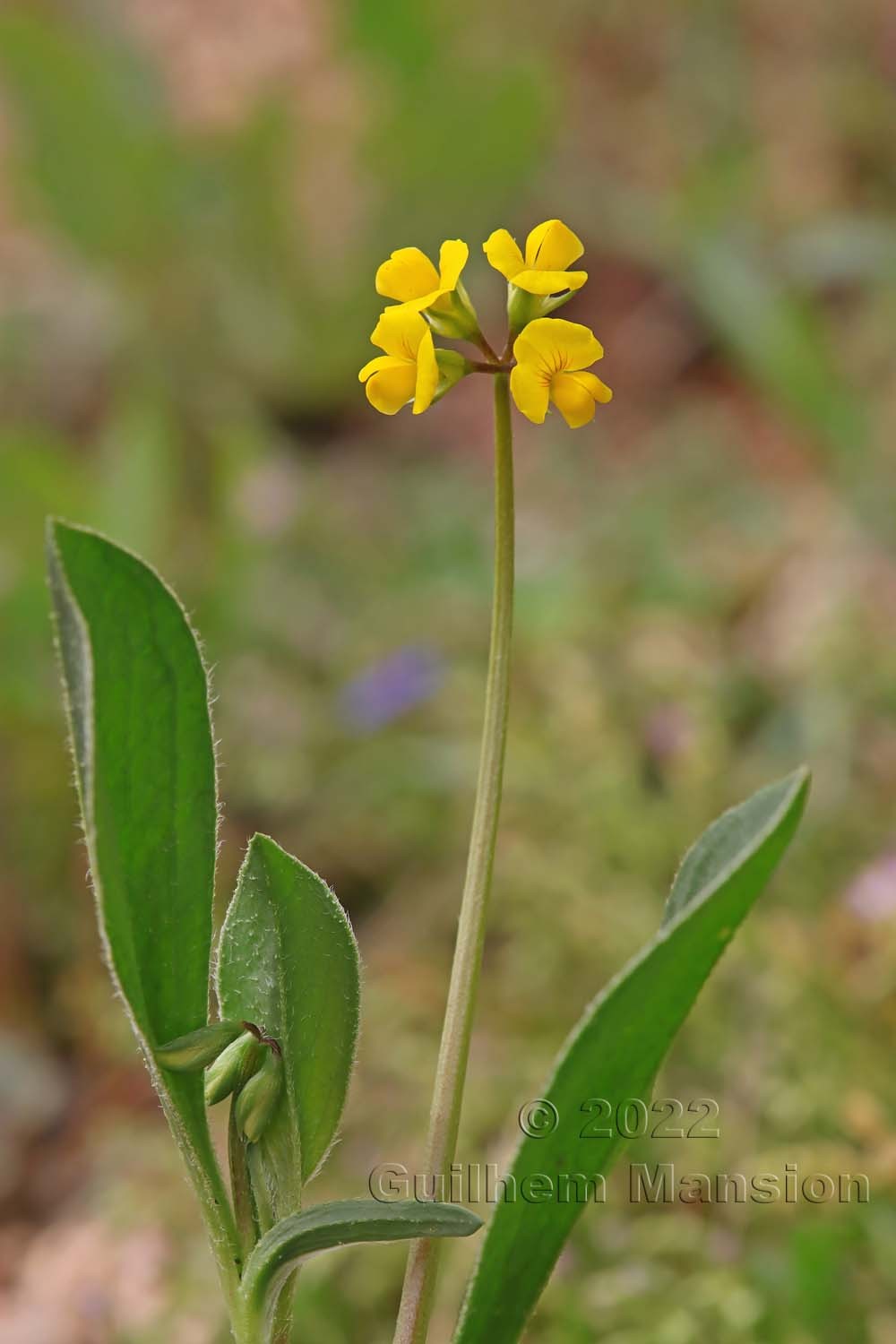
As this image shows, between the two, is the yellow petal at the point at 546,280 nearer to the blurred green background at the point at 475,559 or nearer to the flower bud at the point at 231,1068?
the flower bud at the point at 231,1068

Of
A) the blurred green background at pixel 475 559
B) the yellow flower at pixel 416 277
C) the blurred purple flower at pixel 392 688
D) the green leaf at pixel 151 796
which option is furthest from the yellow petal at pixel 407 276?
the blurred purple flower at pixel 392 688

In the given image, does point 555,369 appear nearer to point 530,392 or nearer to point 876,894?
point 530,392

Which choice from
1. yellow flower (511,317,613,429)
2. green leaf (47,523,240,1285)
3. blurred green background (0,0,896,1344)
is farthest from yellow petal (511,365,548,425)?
blurred green background (0,0,896,1344)

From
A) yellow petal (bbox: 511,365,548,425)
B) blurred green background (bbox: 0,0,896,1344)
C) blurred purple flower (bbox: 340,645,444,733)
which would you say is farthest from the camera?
blurred purple flower (bbox: 340,645,444,733)

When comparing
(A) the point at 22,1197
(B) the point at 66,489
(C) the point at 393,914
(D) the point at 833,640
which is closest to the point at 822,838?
(D) the point at 833,640

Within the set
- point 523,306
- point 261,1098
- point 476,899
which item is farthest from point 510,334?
point 261,1098

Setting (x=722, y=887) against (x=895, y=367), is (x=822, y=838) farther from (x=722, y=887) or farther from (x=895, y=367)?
(x=895, y=367)

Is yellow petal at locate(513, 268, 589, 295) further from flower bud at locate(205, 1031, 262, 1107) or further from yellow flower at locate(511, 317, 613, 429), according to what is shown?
flower bud at locate(205, 1031, 262, 1107)

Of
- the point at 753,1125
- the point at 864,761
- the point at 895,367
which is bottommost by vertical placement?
the point at 753,1125
